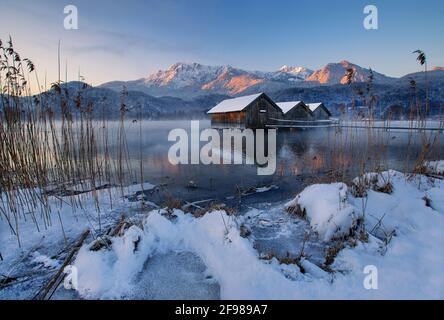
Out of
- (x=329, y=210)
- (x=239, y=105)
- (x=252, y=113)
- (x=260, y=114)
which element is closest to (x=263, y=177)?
(x=329, y=210)

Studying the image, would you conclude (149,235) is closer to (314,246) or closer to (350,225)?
(314,246)

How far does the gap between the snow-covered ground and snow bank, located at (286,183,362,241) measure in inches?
0.6

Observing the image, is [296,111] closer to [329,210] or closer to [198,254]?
[329,210]

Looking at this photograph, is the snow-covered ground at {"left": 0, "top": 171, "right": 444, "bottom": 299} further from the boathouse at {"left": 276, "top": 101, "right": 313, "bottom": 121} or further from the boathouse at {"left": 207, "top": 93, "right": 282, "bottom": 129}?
the boathouse at {"left": 276, "top": 101, "right": 313, "bottom": 121}

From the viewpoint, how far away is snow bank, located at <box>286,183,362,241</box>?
3.61 meters

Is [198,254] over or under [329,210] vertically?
under

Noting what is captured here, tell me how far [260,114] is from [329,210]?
25041mm

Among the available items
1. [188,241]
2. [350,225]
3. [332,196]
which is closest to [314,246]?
[350,225]

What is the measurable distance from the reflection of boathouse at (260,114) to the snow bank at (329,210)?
2160 centimetres

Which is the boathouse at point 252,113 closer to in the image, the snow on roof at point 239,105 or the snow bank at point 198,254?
the snow on roof at point 239,105

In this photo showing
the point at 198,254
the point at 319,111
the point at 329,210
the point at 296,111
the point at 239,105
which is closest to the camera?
the point at 198,254

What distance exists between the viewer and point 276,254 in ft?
10.7

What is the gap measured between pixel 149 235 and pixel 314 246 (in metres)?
2.43
